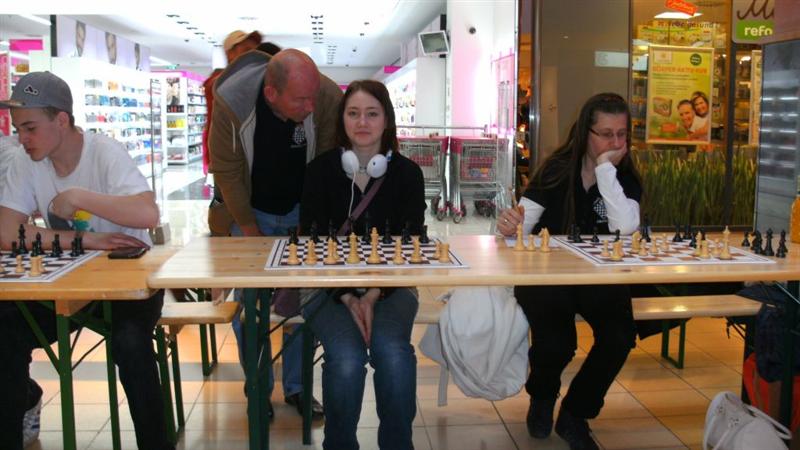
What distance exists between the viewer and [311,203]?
269 centimetres

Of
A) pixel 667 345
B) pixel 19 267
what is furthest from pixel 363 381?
pixel 667 345

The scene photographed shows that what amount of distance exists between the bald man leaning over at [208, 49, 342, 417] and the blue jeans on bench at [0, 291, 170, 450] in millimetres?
819

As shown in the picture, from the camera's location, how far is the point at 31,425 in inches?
113

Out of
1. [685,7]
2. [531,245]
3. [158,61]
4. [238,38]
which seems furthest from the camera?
[158,61]

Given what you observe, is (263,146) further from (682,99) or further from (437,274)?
(682,99)

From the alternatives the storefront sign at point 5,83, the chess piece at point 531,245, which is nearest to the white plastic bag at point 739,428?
the chess piece at point 531,245

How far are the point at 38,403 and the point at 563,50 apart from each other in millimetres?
4347

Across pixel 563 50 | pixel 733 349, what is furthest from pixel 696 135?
pixel 733 349

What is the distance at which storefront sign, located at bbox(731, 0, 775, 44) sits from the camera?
6.00m

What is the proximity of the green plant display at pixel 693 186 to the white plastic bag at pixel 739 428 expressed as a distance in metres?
3.49

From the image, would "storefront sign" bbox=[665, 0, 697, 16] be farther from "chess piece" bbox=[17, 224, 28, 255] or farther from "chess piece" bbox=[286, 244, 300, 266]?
"chess piece" bbox=[17, 224, 28, 255]

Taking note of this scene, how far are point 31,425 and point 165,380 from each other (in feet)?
1.81

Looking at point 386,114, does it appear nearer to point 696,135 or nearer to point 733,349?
Result: point 733,349

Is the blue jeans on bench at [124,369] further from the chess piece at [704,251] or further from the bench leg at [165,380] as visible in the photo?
the chess piece at [704,251]
